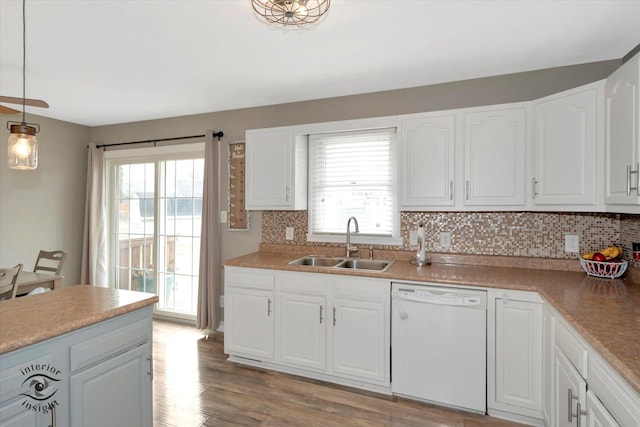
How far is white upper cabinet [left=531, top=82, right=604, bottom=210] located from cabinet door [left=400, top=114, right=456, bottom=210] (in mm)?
562

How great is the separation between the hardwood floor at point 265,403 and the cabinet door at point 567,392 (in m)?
0.57

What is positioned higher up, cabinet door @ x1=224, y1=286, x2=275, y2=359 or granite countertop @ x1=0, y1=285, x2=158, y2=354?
granite countertop @ x1=0, y1=285, x2=158, y2=354

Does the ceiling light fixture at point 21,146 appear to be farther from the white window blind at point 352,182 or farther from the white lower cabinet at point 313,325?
the white window blind at point 352,182

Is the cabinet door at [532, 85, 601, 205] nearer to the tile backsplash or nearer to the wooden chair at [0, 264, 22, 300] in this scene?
the tile backsplash

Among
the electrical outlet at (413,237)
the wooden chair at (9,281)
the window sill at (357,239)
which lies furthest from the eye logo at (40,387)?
the electrical outlet at (413,237)

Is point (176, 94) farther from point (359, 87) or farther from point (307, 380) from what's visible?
point (307, 380)

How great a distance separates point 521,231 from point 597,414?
1624 mm

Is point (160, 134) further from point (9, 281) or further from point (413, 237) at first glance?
point (413, 237)

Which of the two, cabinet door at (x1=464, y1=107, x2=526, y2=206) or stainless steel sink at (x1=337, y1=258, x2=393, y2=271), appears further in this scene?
stainless steel sink at (x1=337, y1=258, x2=393, y2=271)

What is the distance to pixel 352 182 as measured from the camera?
3.23 meters

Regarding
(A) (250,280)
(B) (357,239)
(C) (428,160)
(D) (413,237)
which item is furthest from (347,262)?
(C) (428,160)

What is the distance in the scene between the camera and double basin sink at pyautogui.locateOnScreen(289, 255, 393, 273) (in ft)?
9.72

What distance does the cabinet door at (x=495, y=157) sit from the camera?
2398mm

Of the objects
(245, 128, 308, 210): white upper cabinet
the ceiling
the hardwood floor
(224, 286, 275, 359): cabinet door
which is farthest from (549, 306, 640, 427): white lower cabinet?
(245, 128, 308, 210): white upper cabinet
